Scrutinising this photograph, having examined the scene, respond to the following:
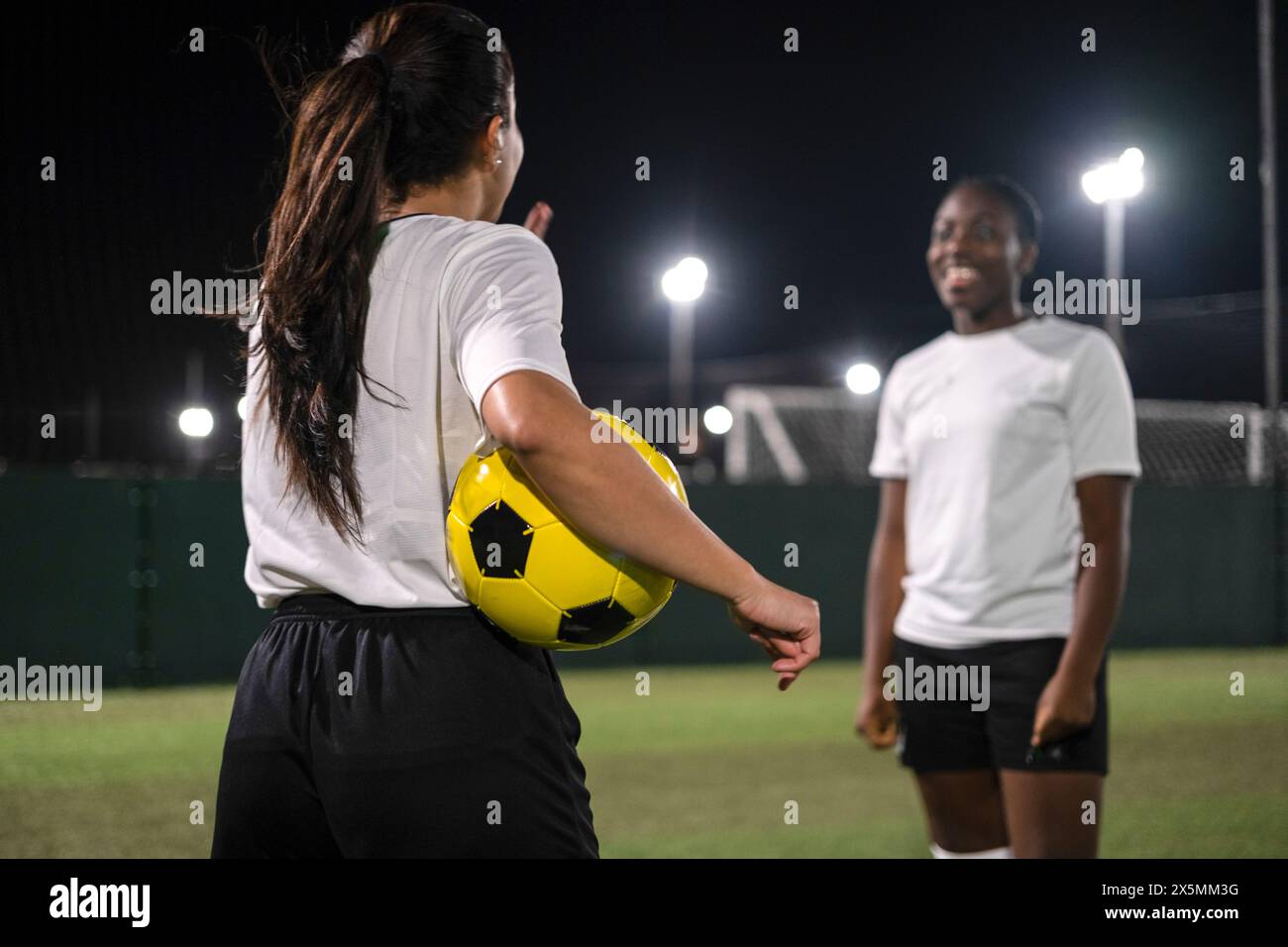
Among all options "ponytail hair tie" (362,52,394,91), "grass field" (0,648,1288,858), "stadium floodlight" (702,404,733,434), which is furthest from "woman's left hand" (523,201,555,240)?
"stadium floodlight" (702,404,733,434)

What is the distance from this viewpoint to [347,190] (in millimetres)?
2152

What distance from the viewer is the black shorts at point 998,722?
376cm

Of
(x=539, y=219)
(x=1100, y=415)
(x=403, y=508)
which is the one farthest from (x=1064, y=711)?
(x=403, y=508)

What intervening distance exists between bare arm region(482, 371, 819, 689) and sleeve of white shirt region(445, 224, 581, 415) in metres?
0.03

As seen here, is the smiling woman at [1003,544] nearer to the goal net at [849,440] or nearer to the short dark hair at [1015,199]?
the short dark hair at [1015,199]

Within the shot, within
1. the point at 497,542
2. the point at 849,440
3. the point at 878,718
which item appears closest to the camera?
the point at 497,542

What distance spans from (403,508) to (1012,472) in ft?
8.20

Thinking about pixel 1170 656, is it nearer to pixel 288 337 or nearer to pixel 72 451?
pixel 72 451

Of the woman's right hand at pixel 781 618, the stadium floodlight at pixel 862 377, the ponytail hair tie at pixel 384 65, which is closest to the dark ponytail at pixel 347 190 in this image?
the ponytail hair tie at pixel 384 65

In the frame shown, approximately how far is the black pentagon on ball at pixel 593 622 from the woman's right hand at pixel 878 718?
227 centimetres

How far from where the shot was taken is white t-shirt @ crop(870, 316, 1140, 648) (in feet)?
12.9

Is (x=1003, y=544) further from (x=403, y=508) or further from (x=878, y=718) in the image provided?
(x=403, y=508)

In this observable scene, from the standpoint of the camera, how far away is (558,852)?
2.06 metres

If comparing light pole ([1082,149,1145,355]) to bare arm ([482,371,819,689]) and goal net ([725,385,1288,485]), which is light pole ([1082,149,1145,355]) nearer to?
goal net ([725,385,1288,485])
